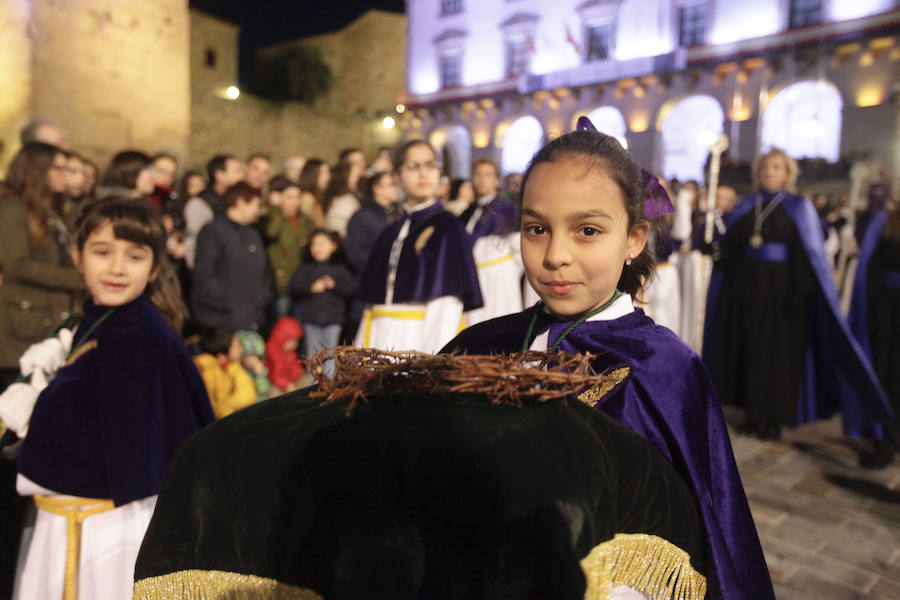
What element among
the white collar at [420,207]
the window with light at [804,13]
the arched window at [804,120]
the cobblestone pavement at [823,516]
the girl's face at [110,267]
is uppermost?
the window with light at [804,13]

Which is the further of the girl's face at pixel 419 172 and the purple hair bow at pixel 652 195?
the girl's face at pixel 419 172

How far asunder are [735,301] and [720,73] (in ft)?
66.1

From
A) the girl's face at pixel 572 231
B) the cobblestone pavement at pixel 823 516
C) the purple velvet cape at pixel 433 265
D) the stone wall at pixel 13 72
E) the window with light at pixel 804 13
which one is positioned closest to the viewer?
the girl's face at pixel 572 231

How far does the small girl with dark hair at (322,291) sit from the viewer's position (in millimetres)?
6062

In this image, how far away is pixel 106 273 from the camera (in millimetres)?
2383

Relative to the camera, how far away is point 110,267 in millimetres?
2385

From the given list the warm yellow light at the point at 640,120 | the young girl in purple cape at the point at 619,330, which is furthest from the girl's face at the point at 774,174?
the warm yellow light at the point at 640,120

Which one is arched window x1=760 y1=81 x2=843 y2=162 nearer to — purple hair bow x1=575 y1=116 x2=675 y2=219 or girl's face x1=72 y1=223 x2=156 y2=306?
purple hair bow x1=575 y1=116 x2=675 y2=219

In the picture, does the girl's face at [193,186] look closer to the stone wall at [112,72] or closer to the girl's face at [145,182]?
the girl's face at [145,182]

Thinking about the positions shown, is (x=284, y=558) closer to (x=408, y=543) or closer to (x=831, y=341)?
(x=408, y=543)

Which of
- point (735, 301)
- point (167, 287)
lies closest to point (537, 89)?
point (735, 301)

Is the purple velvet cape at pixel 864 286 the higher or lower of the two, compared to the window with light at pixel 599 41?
lower

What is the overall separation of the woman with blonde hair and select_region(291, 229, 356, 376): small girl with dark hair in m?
3.64

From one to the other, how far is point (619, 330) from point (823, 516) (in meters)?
3.30
